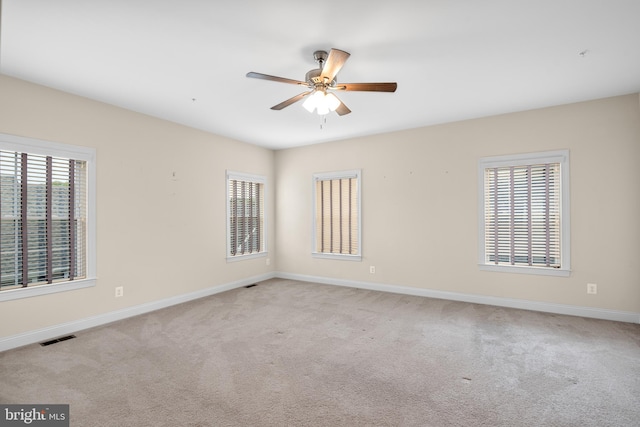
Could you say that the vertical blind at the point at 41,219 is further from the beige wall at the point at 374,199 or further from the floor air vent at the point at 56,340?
the floor air vent at the point at 56,340

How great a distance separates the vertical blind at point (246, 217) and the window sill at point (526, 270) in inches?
151

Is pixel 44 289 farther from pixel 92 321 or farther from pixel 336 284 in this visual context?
pixel 336 284

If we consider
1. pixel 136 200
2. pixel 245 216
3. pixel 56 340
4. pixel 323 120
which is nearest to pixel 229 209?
pixel 245 216

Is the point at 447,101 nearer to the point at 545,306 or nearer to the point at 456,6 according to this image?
the point at 456,6

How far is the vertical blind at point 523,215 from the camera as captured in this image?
4066 mm

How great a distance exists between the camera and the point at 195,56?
2740 millimetres

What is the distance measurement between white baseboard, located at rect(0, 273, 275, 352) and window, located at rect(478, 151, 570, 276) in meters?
4.24

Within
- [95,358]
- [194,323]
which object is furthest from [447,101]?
[95,358]

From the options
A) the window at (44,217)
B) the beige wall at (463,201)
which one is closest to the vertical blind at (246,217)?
the beige wall at (463,201)

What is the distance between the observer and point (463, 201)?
15.0 ft

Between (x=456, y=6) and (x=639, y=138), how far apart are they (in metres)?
3.20

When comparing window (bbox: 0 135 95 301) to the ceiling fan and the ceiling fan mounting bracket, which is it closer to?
the ceiling fan

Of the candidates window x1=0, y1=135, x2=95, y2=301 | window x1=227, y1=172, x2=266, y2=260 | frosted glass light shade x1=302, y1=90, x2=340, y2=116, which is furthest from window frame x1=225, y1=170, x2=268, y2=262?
frosted glass light shade x1=302, y1=90, x2=340, y2=116

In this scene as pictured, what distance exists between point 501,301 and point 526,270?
1.76ft
